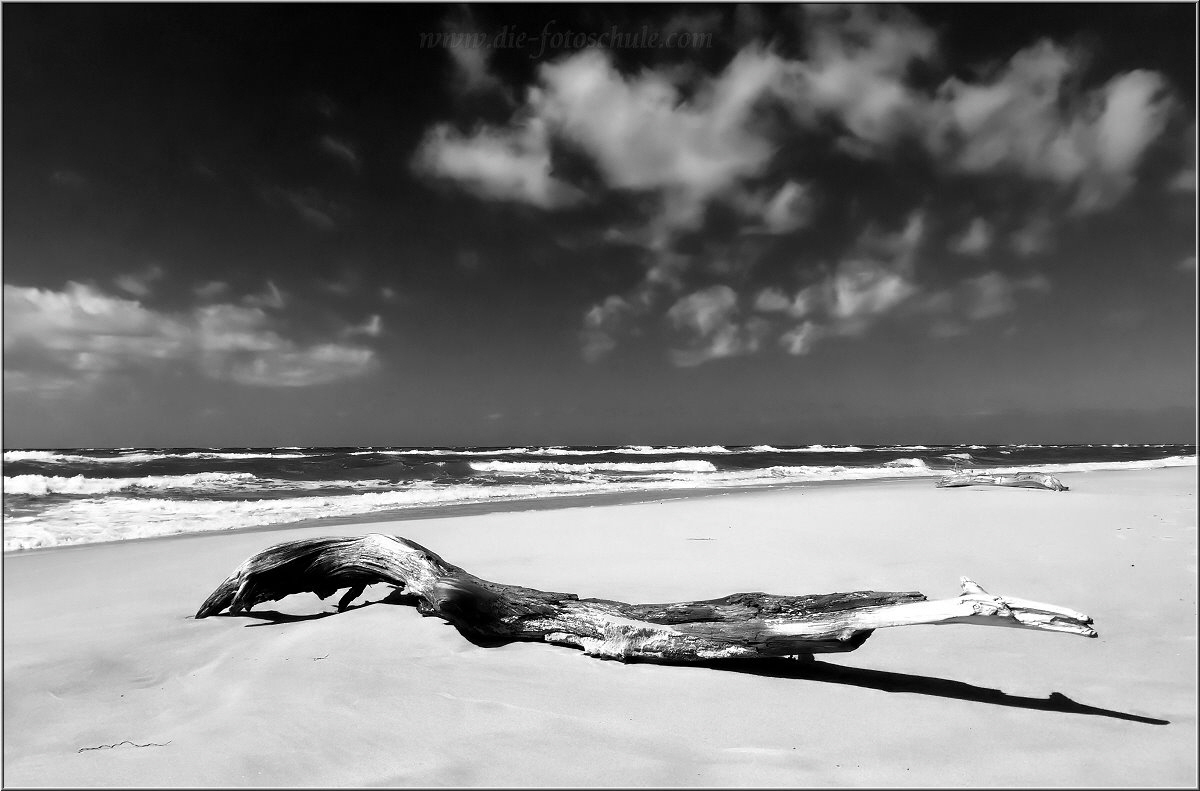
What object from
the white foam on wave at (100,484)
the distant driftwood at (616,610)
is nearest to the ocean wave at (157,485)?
the white foam on wave at (100,484)

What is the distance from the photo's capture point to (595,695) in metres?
3.00

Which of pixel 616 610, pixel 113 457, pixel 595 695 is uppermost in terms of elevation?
pixel 113 457

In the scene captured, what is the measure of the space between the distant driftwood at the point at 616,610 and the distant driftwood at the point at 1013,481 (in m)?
12.6

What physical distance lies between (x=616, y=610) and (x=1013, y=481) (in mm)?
14137

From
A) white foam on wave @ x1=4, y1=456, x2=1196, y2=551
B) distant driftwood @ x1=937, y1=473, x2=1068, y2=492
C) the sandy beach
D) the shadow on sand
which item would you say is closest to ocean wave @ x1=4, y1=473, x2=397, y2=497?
white foam on wave @ x1=4, y1=456, x2=1196, y2=551

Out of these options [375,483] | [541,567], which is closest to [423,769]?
[541,567]

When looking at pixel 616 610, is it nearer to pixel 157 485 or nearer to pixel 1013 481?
pixel 1013 481

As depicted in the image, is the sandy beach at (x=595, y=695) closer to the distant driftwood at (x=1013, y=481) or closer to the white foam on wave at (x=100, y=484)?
the distant driftwood at (x=1013, y=481)

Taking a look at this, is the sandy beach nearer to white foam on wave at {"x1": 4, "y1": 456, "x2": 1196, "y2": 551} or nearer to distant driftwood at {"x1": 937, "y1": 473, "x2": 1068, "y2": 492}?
white foam on wave at {"x1": 4, "y1": 456, "x2": 1196, "y2": 551}

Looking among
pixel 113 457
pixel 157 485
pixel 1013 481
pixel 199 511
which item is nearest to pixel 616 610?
pixel 199 511

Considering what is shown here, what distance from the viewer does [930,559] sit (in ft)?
19.8

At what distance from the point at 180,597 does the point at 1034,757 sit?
6.18 m

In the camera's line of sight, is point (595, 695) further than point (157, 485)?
No

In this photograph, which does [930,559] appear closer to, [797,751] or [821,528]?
[821,528]
